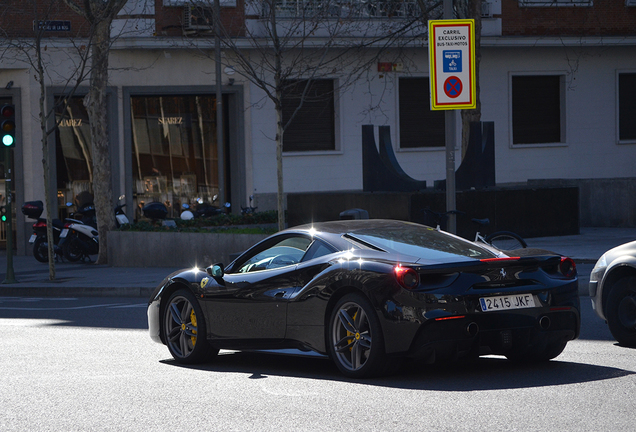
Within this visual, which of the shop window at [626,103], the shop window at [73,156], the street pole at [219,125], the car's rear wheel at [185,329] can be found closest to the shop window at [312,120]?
the street pole at [219,125]

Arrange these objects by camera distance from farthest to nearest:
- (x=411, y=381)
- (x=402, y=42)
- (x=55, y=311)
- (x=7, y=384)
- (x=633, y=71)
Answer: (x=633, y=71)
(x=402, y=42)
(x=55, y=311)
(x=7, y=384)
(x=411, y=381)

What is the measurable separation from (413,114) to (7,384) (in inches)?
842

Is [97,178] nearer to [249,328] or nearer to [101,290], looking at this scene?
[101,290]

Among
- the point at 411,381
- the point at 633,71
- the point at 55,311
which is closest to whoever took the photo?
the point at 411,381

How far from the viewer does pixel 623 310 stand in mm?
8430

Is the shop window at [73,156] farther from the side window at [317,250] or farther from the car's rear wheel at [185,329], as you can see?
the side window at [317,250]

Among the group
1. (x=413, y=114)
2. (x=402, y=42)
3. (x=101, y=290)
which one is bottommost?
(x=101, y=290)

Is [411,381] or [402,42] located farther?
[402,42]

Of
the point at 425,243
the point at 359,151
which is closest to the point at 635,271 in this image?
the point at 425,243

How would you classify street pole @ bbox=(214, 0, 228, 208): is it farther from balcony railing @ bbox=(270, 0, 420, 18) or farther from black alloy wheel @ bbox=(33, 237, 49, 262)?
black alloy wheel @ bbox=(33, 237, 49, 262)

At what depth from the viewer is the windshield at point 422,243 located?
7070 mm

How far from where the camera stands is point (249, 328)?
7816 millimetres

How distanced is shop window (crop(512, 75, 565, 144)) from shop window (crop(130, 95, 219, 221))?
29.7ft

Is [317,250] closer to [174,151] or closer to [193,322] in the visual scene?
[193,322]
